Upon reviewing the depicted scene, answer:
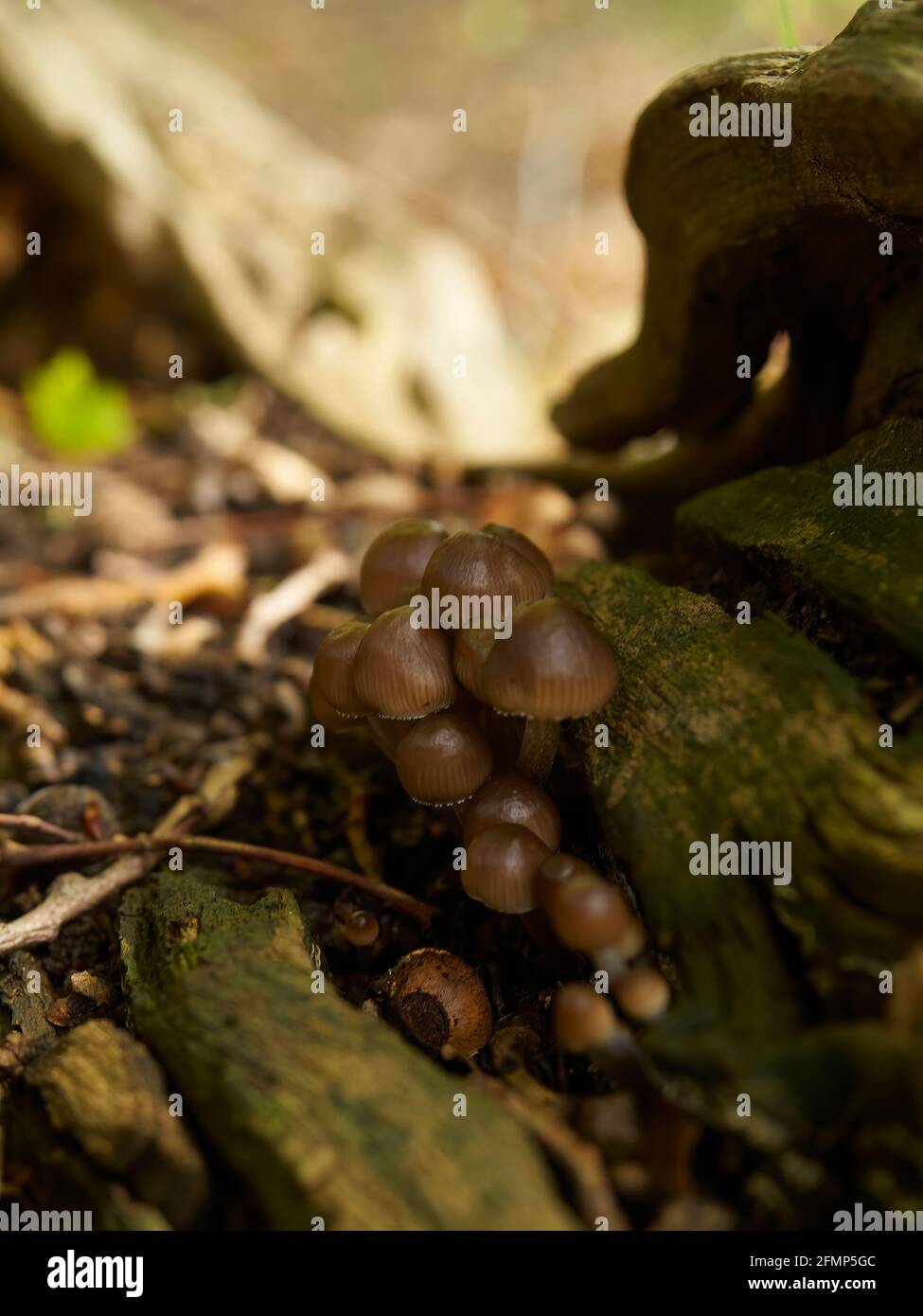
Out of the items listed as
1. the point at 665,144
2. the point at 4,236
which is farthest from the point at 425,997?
the point at 4,236

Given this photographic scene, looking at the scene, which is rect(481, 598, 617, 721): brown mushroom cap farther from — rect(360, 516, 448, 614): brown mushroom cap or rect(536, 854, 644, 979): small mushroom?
rect(360, 516, 448, 614): brown mushroom cap

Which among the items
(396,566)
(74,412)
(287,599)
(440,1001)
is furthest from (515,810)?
(74,412)

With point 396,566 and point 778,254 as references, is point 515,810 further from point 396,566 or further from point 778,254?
point 778,254

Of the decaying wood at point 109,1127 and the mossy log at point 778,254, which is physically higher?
the mossy log at point 778,254

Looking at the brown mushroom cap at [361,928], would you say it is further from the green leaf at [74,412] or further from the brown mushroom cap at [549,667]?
the green leaf at [74,412]

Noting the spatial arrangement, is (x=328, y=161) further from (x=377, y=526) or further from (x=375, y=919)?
(x=375, y=919)

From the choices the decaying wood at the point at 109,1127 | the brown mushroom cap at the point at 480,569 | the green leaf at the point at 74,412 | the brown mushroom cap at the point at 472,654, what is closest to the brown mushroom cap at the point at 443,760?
the brown mushroom cap at the point at 472,654
